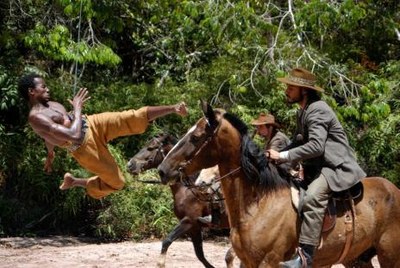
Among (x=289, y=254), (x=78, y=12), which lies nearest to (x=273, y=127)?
(x=289, y=254)

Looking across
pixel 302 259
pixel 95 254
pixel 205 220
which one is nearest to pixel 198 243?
pixel 205 220

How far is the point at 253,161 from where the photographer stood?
5.91 metres

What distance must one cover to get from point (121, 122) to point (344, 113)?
6.17 meters

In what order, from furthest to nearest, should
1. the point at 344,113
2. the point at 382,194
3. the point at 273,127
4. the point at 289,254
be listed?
the point at 344,113
the point at 273,127
the point at 382,194
the point at 289,254

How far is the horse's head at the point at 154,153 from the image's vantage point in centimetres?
1061

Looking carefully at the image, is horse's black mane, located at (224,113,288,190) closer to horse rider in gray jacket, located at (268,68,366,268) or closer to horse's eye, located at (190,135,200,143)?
horse rider in gray jacket, located at (268,68,366,268)

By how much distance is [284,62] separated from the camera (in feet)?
41.7

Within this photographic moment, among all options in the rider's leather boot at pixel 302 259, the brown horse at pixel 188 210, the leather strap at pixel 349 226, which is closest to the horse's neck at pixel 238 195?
the rider's leather boot at pixel 302 259

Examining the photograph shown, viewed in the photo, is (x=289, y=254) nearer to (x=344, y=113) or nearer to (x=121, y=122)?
(x=121, y=122)

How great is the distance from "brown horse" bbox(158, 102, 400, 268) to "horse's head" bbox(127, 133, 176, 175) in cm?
465

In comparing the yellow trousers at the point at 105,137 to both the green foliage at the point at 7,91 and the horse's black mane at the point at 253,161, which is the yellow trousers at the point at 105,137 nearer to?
the horse's black mane at the point at 253,161

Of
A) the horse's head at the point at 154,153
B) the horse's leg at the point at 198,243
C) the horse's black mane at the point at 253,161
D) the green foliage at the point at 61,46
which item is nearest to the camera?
the horse's black mane at the point at 253,161

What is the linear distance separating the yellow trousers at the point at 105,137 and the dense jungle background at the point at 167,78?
5.57 metres

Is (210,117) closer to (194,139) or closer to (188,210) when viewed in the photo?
(194,139)
